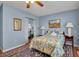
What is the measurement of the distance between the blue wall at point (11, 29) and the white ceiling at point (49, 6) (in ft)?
0.42

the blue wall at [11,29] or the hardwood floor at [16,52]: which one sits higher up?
the blue wall at [11,29]

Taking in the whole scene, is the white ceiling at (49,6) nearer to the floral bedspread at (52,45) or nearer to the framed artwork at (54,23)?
the framed artwork at (54,23)

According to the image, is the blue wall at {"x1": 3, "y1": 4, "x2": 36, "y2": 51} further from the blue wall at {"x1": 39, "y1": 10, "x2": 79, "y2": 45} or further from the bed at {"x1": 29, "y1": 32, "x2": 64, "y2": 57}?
the blue wall at {"x1": 39, "y1": 10, "x2": 79, "y2": 45}

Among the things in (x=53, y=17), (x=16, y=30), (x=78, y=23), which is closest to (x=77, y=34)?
(x=78, y=23)

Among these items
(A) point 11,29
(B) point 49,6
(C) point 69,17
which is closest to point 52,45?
(C) point 69,17

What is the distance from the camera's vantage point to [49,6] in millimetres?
2084

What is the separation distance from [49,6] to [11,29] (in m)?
1.09

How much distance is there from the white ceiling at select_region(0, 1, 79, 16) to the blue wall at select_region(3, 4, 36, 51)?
0.13 meters

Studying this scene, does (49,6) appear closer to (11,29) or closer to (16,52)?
(11,29)

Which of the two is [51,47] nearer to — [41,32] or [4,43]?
[41,32]

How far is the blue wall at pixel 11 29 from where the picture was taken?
2113 millimetres

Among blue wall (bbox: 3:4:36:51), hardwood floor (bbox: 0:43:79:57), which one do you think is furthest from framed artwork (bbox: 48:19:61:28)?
hardwood floor (bbox: 0:43:79:57)

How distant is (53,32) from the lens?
2207mm

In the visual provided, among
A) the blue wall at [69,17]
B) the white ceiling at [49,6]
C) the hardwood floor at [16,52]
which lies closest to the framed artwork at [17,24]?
the white ceiling at [49,6]
